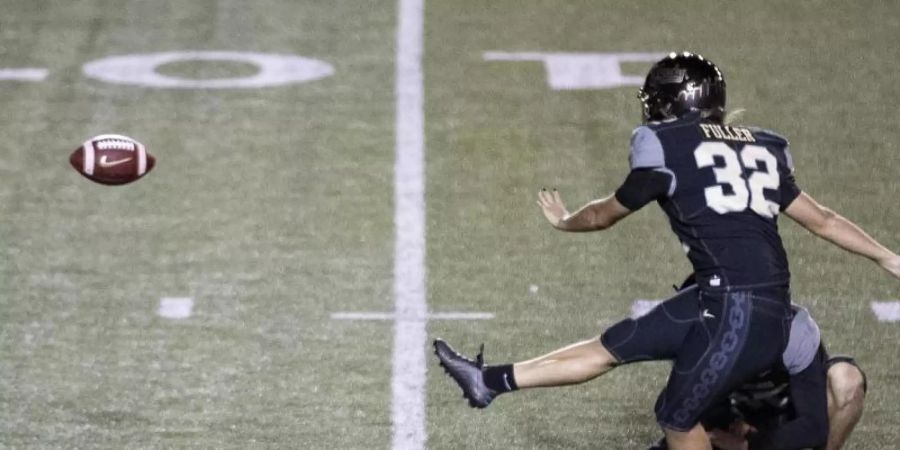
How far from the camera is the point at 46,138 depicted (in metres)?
7.55

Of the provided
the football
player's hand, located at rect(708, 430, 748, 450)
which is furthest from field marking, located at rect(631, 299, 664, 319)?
the football

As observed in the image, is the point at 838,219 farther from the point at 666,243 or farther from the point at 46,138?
the point at 46,138

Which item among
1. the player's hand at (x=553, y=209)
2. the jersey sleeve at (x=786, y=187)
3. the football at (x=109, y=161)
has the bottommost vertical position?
the football at (x=109, y=161)

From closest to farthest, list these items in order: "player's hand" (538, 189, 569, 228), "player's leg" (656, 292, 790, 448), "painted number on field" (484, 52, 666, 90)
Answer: "player's leg" (656, 292, 790, 448)
"player's hand" (538, 189, 569, 228)
"painted number on field" (484, 52, 666, 90)

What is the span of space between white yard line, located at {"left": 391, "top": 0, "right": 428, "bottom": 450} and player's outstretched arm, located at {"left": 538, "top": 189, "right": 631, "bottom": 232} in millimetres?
905

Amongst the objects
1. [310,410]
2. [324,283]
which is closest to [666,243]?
[324,283]

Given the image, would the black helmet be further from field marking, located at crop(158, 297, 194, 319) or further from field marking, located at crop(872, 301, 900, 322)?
field marking, located at crop(158, 297, 194, 319)

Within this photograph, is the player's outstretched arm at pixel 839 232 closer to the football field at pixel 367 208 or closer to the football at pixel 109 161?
the football field at pixel 367 208

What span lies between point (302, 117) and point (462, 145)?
79 centimetres

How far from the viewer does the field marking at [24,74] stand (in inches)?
320

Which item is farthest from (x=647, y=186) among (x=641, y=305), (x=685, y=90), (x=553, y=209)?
(x=641, y=305)

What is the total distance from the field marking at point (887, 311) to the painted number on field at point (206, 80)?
10.2ft

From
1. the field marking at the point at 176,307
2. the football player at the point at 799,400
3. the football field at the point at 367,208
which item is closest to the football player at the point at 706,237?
the football player at the point at 799,400

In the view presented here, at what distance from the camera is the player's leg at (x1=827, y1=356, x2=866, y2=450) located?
488 centimetres
